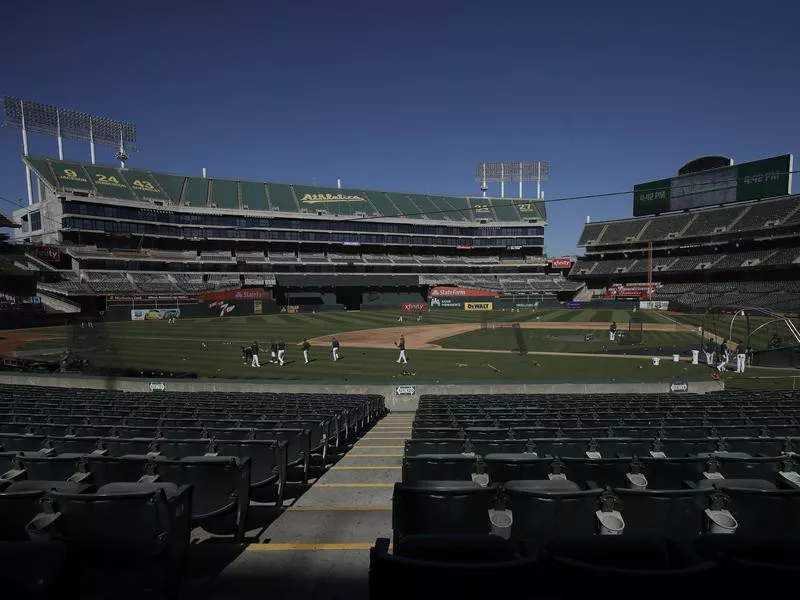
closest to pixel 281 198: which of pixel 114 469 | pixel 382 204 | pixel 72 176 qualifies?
pixel 382 204

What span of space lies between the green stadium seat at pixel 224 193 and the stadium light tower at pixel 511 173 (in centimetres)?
5746

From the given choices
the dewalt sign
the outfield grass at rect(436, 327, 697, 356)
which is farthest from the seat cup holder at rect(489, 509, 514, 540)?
the dewalt sign

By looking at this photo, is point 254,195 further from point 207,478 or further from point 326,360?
point 207,478

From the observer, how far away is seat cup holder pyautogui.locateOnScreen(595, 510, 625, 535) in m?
3.39

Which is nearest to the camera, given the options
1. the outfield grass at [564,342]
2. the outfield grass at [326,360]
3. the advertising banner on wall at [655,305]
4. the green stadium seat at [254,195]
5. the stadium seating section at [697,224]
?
the outfield grass at [326,360]

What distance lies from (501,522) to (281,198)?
9175 centimetres

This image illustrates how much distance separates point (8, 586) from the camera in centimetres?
242

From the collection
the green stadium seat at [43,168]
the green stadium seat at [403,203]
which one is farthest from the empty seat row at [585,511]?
the green stadium seat at [403,203]

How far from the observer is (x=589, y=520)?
11.5 feet

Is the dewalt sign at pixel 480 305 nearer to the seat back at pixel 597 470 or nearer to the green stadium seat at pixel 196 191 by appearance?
the green stadium seat at pixel 196 191

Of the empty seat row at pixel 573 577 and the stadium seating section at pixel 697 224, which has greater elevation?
the stadium seating section at pixel 697 224

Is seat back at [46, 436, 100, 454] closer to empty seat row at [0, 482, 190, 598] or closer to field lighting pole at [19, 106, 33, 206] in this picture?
empty seat row at [0, 482, 190, 598]

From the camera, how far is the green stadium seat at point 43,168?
67625 millimetres

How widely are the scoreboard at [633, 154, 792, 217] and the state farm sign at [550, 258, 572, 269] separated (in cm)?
1698
